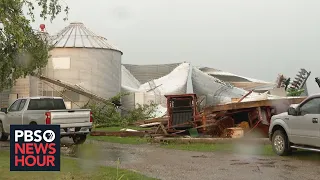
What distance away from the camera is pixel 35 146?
25.1 ft

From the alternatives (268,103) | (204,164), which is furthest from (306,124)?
(268,103)

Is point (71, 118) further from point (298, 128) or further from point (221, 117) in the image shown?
point (298, 128)

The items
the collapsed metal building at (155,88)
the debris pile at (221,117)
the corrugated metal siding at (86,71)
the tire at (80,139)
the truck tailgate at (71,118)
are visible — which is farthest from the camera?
the collapsed metal building at (155,88)

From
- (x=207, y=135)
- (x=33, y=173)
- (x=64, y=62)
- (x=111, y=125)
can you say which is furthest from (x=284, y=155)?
(x=64, y=62)

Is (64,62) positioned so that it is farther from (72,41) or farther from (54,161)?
(54,161)

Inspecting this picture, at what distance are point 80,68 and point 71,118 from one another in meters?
16.4

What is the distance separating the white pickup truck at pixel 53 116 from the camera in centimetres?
1655

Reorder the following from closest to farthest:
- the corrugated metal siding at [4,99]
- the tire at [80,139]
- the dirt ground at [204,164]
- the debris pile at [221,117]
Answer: the dirt ground at [204,164]
the debris pile at [221,117]
the tire at [80,139]
the corrugated metal siding at [4,99]

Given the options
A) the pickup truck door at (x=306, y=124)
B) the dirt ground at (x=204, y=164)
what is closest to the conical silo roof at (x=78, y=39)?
the dirt ground at (x=204, y=164)

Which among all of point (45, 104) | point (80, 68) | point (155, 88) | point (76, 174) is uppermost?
point (80, 68)

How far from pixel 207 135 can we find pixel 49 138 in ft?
39.7

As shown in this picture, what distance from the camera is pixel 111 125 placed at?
2908cm

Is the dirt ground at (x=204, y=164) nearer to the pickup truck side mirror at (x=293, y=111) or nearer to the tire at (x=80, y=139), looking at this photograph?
the pickup truck side mirror at (x=293, y=111)

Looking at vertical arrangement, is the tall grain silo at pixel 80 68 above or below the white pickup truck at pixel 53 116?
above
